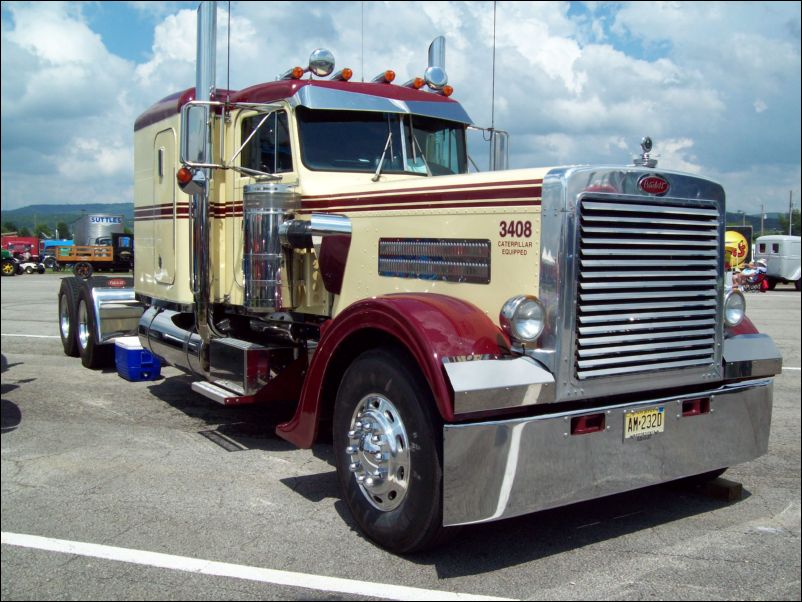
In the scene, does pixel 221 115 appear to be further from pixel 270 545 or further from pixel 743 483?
pixel 743 483

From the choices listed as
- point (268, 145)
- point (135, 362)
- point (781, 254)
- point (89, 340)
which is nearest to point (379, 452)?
point (268, 145)

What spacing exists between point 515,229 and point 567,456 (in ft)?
3.99

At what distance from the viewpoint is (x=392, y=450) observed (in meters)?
4.12

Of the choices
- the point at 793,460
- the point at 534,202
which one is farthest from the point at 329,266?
the point at 793,460

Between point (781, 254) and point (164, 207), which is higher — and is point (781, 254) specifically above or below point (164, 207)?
below

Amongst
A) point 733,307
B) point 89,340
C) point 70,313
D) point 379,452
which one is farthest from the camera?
point 70,313

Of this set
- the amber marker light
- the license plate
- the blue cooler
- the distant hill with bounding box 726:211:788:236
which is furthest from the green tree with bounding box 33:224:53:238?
the license plate

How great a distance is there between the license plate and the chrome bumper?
0.03 m

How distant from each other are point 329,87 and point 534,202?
2.48m

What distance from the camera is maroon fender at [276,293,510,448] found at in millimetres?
3789

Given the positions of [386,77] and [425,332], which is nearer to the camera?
[425,332]

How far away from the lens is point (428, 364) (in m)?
3.80

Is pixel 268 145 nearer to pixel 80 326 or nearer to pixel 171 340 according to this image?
pixel 171 340

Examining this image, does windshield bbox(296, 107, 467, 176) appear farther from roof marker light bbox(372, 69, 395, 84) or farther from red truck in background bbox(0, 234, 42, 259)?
red truck in background bbox(0, 234, 42, 259)
